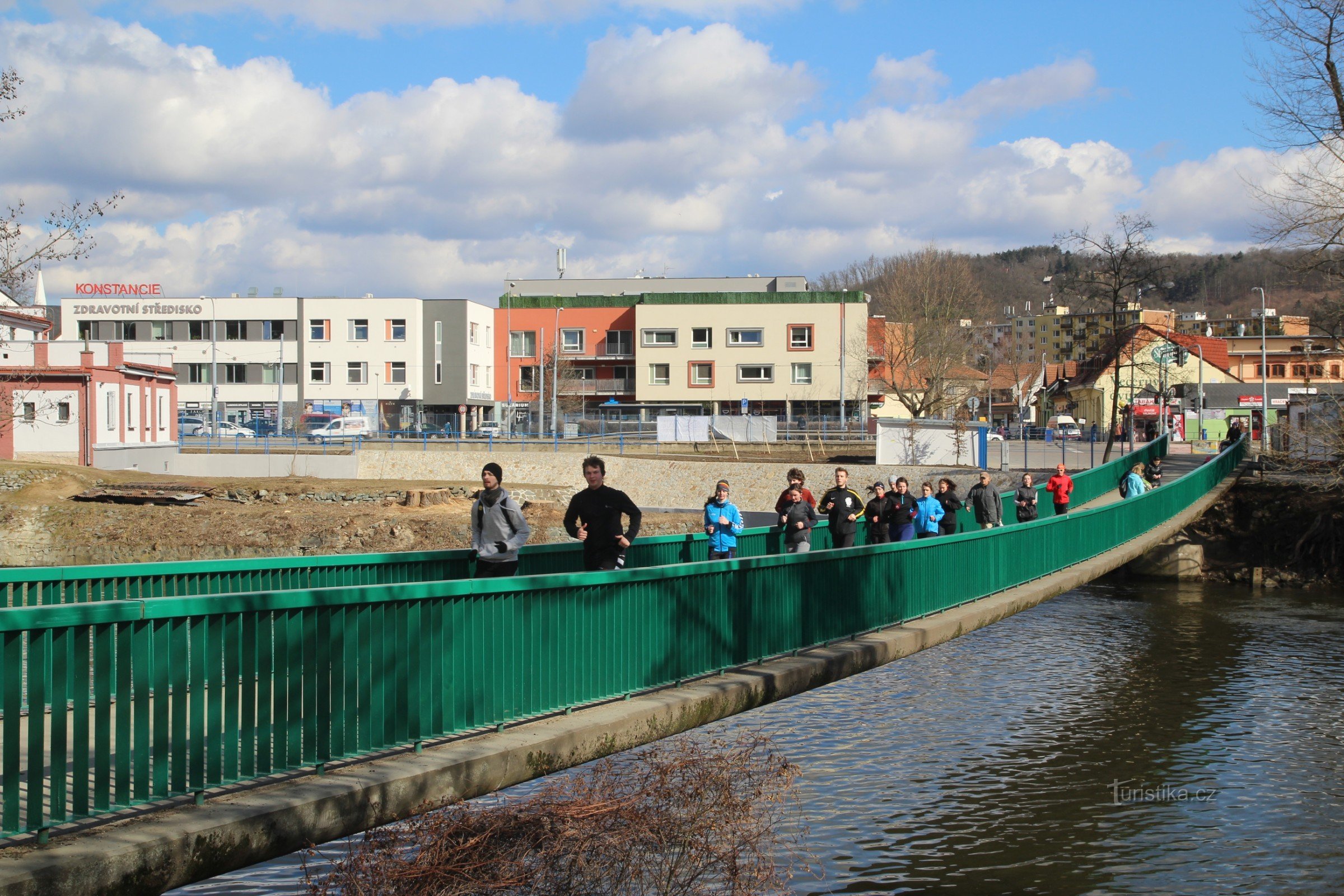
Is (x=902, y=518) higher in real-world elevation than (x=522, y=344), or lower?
lower

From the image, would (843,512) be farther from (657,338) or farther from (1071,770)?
(657,338)

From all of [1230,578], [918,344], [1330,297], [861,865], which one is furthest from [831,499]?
[918,344]

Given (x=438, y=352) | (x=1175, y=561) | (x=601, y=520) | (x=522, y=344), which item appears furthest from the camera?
(x=522, y=344)

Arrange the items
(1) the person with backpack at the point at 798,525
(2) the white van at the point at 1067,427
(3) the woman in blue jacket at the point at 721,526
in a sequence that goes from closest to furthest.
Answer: (3) the woman in blue jacket at the point at 721,526
(1) the person with backpack at the point at 798,525
(2) the white van at the point at 1067,427

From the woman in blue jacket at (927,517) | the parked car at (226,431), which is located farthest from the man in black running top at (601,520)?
the parked car at (226,431)

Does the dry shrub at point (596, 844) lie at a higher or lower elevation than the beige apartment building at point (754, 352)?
lower

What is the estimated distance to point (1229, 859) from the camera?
998cm

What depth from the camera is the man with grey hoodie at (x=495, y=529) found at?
9.98 metres

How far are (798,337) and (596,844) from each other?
73276 mm

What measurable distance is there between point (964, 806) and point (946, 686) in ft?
18.5

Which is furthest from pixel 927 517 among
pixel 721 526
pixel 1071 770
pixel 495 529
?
pixel 495 529

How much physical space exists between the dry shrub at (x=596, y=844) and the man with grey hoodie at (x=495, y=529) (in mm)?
2018

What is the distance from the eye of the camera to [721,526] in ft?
47.2

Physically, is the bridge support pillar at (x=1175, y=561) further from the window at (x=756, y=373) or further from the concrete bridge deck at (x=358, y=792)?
the window at (x=756, y=373)
